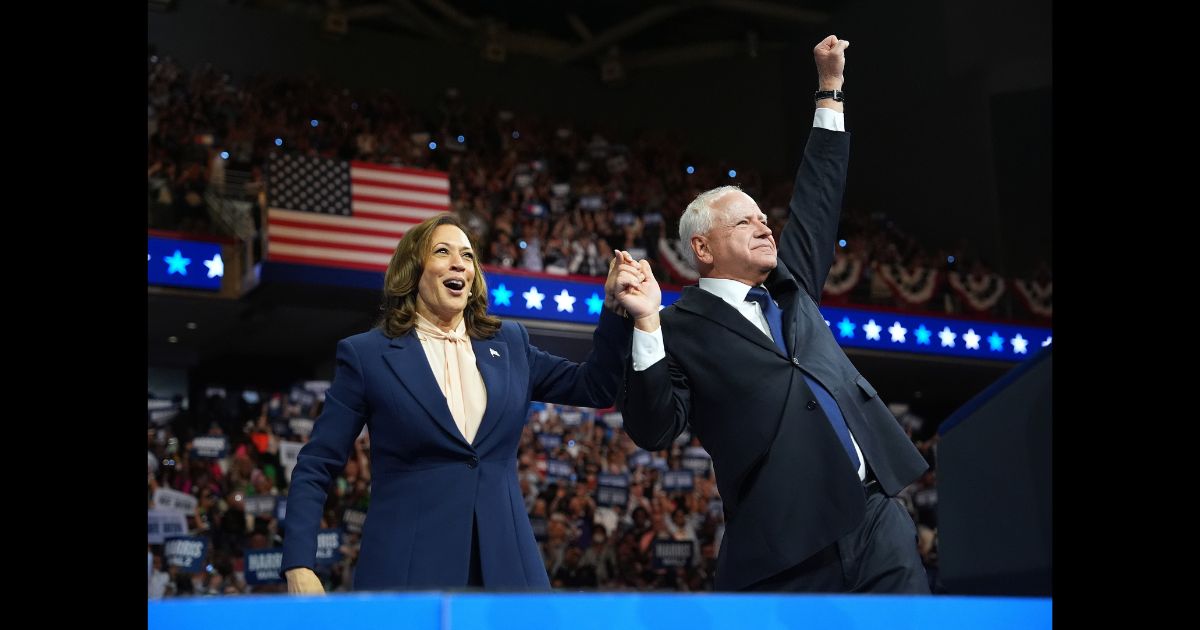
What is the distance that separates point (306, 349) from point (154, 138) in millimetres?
2798

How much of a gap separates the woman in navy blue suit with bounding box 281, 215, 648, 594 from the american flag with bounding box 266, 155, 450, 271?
8514mm

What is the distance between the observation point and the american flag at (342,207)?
35.8 feet

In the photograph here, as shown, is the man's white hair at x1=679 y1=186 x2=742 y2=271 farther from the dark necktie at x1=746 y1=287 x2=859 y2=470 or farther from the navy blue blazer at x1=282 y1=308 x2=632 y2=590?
the navy blue blazer at x1=282 y1=308 x2=632 y2=590

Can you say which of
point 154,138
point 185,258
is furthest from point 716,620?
point 154,138

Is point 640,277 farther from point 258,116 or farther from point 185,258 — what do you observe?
point 258,116

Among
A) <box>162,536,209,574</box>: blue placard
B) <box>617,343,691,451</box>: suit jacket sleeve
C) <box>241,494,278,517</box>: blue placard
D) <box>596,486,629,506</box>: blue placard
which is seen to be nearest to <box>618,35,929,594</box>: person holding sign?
<box>617,343,691,451</box>: suit jacket sleeve

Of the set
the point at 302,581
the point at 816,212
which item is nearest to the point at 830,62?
the point at 816,212

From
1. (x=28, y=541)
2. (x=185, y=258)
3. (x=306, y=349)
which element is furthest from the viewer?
(x=306, y=349)

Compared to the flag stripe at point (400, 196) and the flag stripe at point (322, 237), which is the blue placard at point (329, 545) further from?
the flag stripe at point (400, 196)

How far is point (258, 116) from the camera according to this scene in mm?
13477

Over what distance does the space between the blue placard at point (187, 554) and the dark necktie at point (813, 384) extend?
219 inches

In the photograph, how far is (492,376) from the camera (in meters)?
2.53

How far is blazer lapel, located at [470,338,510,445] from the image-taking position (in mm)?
2478

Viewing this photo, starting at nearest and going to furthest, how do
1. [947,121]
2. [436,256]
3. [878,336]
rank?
[436,256] < [878,336] < [947,121]
